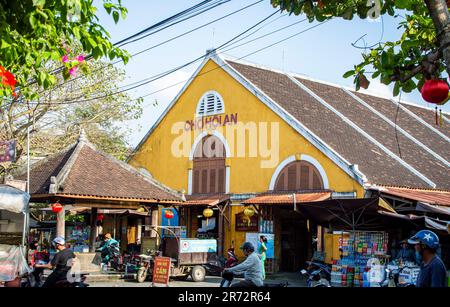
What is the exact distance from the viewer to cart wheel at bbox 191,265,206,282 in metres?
19.3

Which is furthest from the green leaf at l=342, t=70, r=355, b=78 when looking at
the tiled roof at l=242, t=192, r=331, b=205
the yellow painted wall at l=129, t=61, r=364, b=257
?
the yellow painted wall at l=129, t=61, r=364, b=257

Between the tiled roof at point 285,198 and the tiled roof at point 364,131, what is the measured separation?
1685 mm

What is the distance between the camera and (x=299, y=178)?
22500 mm

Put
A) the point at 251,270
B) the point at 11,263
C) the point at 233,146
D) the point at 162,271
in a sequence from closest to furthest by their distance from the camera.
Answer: the point at 251,270 < the point at 11,263 < the point at 162,271 < the point at 233,146

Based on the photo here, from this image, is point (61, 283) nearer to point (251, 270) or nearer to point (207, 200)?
point (251, 270)

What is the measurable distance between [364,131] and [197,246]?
9.50 m

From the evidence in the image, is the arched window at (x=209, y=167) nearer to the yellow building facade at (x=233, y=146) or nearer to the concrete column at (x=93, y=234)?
the yellow building facade at (x=233, y=146)

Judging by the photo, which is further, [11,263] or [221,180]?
[221,180]

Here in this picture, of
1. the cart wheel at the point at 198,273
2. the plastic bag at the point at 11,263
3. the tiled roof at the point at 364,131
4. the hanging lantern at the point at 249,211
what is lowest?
the cart wheel at the point at 198,273

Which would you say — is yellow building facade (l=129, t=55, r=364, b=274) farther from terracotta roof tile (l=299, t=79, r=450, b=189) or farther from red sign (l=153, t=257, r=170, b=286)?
red sign (l=153, t=257, r=170, b=286)

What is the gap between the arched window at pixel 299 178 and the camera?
22.0m

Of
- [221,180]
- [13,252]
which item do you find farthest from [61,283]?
[221,180]

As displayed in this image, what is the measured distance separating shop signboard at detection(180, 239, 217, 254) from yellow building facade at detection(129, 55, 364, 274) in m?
3.72

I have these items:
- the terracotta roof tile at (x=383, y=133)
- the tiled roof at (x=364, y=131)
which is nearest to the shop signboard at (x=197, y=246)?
the tiled roof at (x=364, y=131)
